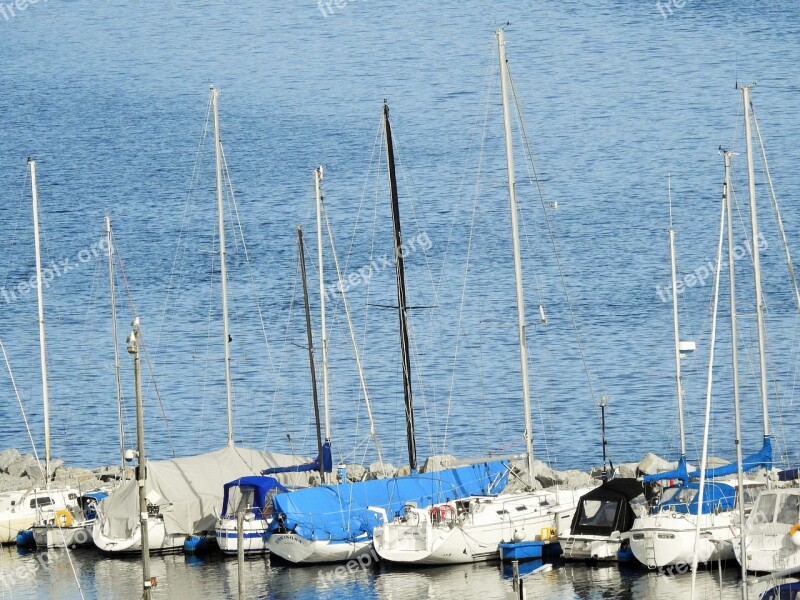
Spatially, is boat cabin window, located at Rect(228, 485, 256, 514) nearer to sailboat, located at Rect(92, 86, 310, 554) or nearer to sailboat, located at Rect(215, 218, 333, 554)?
sailboat, located at Rect(215, 218, 333, 554)

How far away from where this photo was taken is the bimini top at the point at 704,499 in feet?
129

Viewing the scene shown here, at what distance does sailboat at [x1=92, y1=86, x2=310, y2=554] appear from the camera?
148 ft

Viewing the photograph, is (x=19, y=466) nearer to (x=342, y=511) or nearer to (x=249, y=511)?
(x=249, y=511)

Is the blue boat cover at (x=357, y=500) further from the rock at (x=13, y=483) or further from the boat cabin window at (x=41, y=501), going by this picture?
the rock at (x=13, y=483)

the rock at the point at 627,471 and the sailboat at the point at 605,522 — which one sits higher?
the rock at the point at 627,471

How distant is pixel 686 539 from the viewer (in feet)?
126

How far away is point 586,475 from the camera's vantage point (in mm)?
51500

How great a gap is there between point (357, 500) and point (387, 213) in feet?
276

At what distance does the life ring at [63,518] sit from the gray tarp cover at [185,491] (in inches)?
82.9

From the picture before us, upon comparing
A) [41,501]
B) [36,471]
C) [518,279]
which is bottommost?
[41,501]

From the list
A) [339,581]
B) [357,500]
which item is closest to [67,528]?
[357,500]

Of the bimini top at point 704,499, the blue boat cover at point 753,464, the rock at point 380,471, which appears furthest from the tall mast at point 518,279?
the rock at point 380,471

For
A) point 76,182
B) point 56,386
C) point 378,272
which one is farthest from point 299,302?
point 76,182

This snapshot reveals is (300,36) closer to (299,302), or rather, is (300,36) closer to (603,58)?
(603,58)
